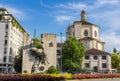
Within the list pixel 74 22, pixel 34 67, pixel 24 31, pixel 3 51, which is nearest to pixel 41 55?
pixel 34 67

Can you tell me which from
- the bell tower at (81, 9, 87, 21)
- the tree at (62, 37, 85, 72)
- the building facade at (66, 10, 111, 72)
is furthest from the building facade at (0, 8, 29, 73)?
the bell tower at (81, 9, 87, 21)

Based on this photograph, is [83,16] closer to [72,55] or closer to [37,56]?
[72,55]

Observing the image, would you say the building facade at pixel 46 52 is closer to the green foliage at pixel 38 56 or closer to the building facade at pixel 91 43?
the green foliage at pixel 38 56

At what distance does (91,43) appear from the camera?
308 feet

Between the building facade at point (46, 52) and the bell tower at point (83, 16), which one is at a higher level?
the bell tower at point (83, 16)

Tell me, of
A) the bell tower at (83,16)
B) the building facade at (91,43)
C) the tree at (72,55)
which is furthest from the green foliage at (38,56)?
the bell tower at (83,16)

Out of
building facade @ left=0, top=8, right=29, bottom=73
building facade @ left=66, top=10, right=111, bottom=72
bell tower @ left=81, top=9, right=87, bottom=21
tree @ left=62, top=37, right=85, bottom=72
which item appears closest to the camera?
tree @ left=62, top=37, right=85, bottom=72

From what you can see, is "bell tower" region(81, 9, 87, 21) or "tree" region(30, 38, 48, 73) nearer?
"tree" region(30, 38, 48, 73)

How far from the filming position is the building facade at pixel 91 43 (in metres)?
87.0

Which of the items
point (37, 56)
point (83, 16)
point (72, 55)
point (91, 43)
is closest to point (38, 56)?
point (37, 56)

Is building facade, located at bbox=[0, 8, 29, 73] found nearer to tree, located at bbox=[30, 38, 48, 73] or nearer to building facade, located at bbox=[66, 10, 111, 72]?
tree, located at bbox=[30, 38, 48, 73]

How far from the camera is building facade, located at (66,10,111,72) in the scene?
87.0 metres

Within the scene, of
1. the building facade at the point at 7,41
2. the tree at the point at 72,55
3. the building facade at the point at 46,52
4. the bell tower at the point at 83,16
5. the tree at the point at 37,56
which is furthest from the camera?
the bell tower at the point at 83,16

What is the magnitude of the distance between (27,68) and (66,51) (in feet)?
58.3
